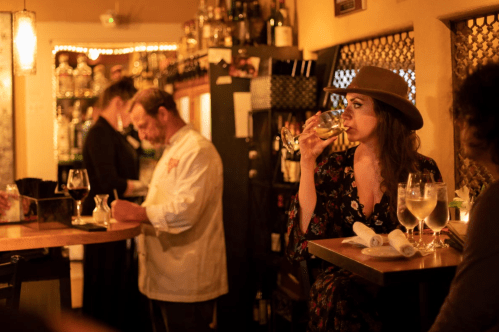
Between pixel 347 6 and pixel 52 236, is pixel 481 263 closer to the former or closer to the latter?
pixel 52 236

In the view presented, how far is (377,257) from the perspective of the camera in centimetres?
193

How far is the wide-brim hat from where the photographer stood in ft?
8.47

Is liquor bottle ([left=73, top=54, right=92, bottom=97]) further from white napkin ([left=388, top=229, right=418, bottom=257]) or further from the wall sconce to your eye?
white napkin ([left=388, top=229, right=418, bottom=257])

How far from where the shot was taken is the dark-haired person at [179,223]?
3.28m

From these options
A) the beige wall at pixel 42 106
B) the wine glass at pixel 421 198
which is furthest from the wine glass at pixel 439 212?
the beige wall at pixel 42 106

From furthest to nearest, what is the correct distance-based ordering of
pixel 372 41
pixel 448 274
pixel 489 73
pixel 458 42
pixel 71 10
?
pixel 71 10
pixel 372 41
pixel 458 42
pixel 448 274
pixel 489 73

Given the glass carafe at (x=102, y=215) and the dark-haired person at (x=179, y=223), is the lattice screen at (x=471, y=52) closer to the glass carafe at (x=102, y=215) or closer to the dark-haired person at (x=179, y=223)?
the dark-haired person at (x=179, y=223)

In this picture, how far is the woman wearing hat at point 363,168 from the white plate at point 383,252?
0.52 metres

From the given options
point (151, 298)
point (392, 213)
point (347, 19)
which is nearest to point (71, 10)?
point (347, 19)

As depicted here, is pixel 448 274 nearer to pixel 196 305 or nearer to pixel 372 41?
pixel 196 305

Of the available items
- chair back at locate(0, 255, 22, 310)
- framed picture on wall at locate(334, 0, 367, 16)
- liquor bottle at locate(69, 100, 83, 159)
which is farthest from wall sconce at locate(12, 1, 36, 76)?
chair back at locate(0, 255, 22, 310)

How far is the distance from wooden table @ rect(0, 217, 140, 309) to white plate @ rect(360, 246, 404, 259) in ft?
4.67

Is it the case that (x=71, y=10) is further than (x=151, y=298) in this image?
Yes

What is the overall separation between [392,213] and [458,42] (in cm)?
112
